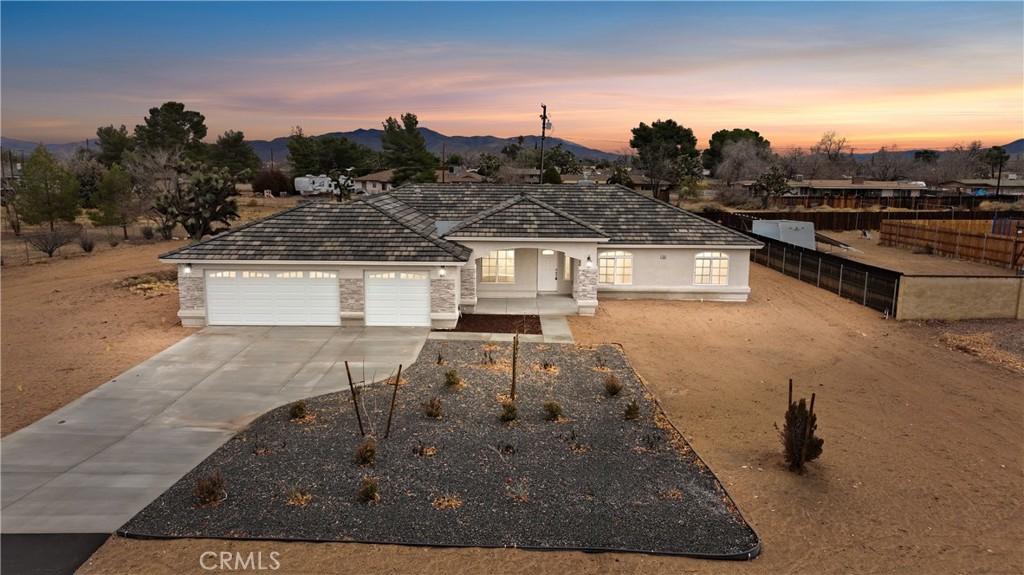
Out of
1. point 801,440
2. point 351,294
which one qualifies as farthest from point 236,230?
point 801,440

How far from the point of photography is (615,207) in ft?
92.9

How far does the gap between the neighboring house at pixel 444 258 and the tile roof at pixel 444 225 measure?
6 centimetres

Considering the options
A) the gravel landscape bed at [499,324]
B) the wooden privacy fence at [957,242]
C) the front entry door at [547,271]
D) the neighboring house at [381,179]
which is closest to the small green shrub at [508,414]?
the gravel landscape bed at [499,324]

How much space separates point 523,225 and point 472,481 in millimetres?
14519

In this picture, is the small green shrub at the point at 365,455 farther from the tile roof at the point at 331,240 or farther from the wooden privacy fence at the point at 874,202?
the wooden privacy fence at the point at 874,202

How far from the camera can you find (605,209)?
2816 cm

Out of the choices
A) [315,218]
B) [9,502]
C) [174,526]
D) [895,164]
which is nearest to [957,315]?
[315,218]

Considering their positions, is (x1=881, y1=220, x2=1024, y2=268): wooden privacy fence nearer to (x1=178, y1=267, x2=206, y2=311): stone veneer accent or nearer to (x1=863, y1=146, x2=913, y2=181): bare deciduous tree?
(x1=178, y1=267, x2=206, y2=311): stone veneer accent

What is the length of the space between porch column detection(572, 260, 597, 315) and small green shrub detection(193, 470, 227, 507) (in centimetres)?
1496

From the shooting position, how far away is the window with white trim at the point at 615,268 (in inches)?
1014

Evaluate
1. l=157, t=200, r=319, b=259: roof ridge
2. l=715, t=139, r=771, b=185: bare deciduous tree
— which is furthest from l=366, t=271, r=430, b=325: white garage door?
l=715, t=139, r=771, b=185: bare deciduous tree

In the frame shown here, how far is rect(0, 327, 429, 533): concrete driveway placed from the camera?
32.6ft

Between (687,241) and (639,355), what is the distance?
27.6ft

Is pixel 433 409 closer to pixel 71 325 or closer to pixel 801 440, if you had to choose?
pixel 801 440
